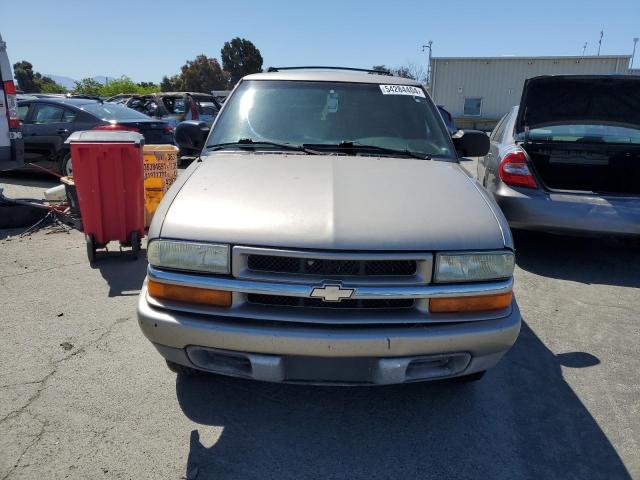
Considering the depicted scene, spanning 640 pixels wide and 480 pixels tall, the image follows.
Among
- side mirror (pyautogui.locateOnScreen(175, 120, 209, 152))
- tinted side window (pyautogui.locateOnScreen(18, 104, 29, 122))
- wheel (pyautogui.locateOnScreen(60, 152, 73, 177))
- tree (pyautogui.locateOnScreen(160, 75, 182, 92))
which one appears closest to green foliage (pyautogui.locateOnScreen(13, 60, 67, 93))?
tree (pyautogui.locateOnScreen(160, 75, 182, 92))

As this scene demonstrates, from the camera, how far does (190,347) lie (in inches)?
90.2

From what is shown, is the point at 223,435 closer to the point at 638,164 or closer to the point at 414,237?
the point at 414,237

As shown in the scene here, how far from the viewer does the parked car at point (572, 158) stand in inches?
191

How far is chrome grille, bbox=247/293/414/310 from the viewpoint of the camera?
7.47 ft

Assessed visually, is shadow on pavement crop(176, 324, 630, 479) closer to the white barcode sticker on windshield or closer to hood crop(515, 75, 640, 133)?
the white barcode sticker on windshield

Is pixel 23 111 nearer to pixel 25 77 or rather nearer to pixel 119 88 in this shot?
pixel 119 88

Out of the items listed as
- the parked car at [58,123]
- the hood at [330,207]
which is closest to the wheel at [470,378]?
the hood at [330,207]

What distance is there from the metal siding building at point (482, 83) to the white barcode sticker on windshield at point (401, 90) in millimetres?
20908

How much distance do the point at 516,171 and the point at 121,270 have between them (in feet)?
13.4

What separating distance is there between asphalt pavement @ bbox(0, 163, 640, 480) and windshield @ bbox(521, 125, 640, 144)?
227 cm

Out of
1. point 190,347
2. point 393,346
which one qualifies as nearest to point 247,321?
point 190,347

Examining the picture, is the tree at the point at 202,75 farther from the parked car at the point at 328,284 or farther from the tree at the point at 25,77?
the parked car at the point at 328,284

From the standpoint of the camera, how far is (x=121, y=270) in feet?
15.8

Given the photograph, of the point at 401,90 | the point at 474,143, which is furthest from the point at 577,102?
the point at 401,90
